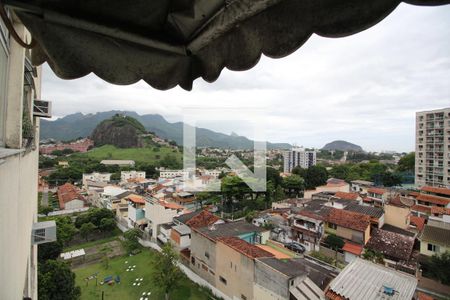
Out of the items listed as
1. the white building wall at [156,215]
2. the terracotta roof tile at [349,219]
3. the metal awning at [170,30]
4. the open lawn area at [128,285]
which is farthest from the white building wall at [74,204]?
the metal awning at [170,30]

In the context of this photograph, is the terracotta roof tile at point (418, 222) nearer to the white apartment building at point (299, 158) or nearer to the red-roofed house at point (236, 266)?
the red-roofed house at point (236, 266)

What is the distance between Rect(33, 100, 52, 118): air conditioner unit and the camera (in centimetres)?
347

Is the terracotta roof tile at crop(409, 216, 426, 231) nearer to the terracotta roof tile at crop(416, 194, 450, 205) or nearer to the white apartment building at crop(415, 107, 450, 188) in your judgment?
the terracotta roof tile at crop(416, 194, 450, 205)

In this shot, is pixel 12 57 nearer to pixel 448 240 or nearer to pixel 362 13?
pixel 362 13

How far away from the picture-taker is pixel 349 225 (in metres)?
10.3

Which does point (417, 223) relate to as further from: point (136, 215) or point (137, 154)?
point (137, 154)

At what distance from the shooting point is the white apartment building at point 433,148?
19.7 meters

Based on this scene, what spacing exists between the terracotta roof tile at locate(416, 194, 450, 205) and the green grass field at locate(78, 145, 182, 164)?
3337 centimetres

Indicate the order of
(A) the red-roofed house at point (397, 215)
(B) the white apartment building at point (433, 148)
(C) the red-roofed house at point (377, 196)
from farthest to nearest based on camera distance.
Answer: (B) the white apartment building at point (433, 148)
(C) the red-roofed house at point (377, 196)
(A) the red-roofed house at point (397, 215)

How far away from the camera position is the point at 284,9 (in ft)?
2.21

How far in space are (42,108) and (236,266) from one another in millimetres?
6164

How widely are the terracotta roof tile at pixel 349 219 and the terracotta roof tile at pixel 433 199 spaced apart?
7.66 metres

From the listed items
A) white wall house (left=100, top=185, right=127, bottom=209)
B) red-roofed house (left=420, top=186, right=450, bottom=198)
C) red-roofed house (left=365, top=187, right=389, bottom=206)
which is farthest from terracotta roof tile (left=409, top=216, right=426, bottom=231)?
white wall house (left=100, top=185, right=127, bottom=209)

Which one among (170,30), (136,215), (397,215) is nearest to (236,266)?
(170,30)
